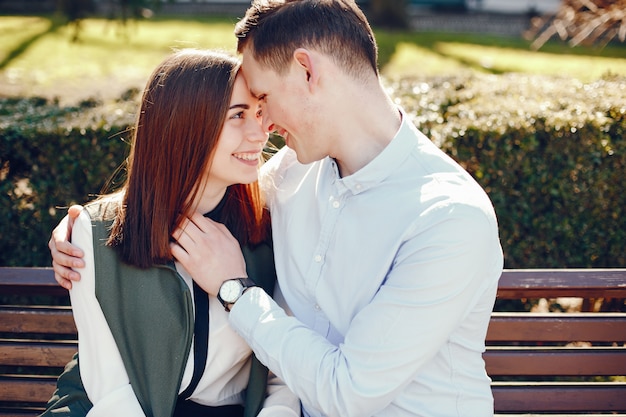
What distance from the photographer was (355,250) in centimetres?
237

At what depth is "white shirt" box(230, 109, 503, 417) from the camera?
2.09 metres

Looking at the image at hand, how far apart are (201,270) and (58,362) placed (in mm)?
1023

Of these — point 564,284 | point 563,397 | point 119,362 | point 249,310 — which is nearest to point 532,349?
point 563,397

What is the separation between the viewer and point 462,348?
232 cm

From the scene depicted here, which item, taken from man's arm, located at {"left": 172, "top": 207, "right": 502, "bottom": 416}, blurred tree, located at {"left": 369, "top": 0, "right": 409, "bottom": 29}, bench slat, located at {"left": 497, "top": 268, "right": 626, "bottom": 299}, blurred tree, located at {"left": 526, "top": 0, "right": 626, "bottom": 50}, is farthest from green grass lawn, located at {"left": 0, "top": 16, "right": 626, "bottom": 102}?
man's arm, located at {"left": 172, "top": 207, "right": 502, "bottom": 416}

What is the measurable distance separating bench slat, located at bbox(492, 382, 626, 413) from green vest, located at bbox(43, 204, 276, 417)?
121 cm

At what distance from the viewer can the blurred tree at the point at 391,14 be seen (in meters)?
16.9

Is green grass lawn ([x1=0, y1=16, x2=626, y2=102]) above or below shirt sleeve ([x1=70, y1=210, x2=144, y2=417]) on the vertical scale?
below

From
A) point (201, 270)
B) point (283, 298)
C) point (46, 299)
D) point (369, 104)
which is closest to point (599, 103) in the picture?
point (369, 104)

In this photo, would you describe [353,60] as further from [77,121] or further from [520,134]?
[77,121]

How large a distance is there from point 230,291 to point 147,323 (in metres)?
0.35

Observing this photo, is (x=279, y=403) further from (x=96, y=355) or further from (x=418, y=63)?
(x=418, y=63)

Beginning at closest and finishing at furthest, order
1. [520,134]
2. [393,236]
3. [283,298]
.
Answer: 1. [393,236]
2. [283,298]
3. [520,134]

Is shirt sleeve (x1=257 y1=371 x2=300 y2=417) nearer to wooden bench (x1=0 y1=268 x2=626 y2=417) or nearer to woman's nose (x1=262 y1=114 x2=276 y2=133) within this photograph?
wooden bench (x1=0 y1=268 x2=626 y2=417)
